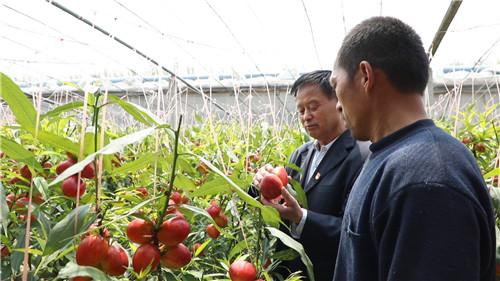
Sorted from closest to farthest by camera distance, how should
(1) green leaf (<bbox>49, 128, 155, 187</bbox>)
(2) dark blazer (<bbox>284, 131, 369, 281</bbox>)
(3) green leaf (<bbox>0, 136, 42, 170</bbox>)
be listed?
(1) green leaf (<bbox>49, 128, 155, 187</bbox>) → (3) green leaf (<bbox>0, 136, 42, 170</bbox>) → (2) dark blazer (<bbox>284, 131, 369, 281</bbox>)

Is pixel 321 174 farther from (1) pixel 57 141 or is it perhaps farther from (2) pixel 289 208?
(1) pixel 57 141

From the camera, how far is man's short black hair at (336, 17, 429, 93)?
703 millimetres

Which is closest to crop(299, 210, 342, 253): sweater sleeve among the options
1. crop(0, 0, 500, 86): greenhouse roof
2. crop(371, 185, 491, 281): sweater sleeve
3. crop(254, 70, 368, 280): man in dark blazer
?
crop(254, 70, 368, 280): man in dark blazer

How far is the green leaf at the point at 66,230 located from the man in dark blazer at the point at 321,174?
58 cm

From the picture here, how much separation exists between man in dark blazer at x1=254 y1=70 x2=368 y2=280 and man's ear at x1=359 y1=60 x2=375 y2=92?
397 mm

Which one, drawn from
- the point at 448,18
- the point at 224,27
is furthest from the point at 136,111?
the point at 224,27

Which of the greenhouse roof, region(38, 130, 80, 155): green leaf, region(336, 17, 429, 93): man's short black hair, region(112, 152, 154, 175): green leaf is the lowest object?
region(112, 152, 154, 175): green leaf

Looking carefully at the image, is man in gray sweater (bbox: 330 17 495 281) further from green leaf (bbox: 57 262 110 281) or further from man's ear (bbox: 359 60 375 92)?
green leaf (bbox: 57 262 110 281)

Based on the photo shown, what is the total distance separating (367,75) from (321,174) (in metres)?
0.62

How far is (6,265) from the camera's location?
69cm

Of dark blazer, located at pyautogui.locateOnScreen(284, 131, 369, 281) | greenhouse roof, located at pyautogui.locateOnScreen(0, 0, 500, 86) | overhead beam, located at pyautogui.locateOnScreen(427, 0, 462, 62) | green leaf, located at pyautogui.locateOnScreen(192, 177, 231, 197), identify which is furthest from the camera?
greenhouse roof, located at pyautogui.locateOnScreen(0, 0, 500, 86)

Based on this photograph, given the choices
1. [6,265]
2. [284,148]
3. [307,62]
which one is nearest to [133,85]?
[307,62]

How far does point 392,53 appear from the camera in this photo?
2.32 ft

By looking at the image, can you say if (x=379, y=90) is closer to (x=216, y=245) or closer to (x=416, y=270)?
(x=416, y=270)
